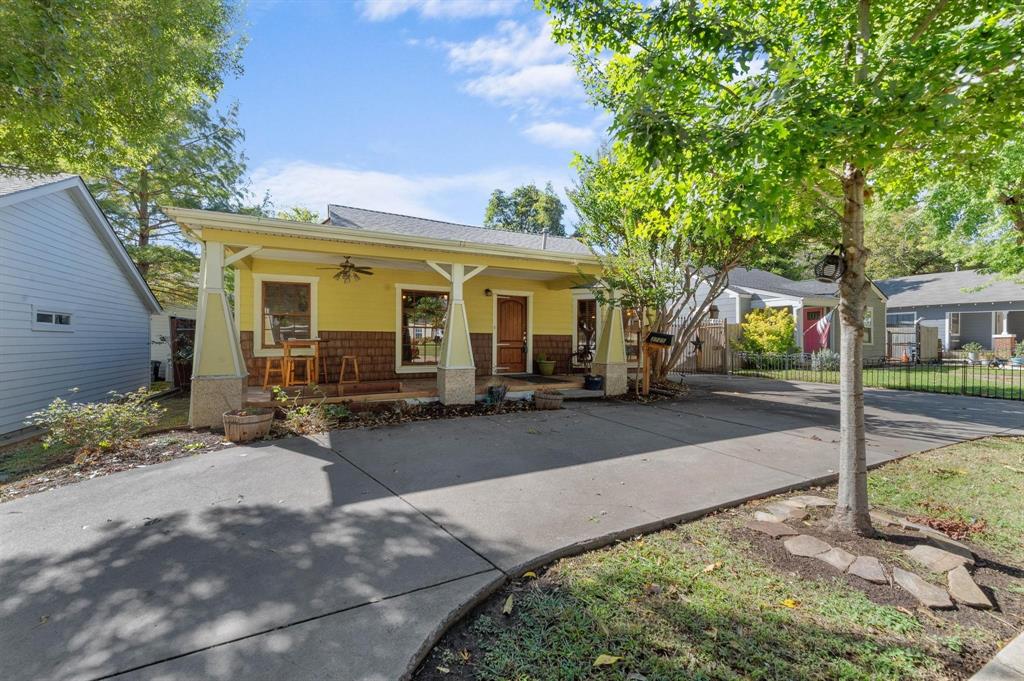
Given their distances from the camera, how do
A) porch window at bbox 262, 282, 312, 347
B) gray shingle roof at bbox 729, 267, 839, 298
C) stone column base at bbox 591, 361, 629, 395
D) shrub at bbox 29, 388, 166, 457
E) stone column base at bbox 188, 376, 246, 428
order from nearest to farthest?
shrub at bbox 29, 388, 166, 457, stone column base at bbox 188, 376, 246, 428, porch window at bbox 262, 282, 312, 347, stone column base at bbox 591, 361, 629, 395, gray shingle roof at bbox 729, 267, 839, 298

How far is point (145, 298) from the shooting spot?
1309 centimetres

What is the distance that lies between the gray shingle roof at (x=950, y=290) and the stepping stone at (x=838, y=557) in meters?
22.2

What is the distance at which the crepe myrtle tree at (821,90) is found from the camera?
272 centimetres

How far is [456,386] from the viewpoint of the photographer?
8.34 m

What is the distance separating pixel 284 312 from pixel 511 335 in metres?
5.45

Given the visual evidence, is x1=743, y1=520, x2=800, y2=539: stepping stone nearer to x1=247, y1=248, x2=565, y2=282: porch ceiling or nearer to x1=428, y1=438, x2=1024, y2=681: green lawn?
x1=428, y1=438, x2=1024, y2=681: green lawn

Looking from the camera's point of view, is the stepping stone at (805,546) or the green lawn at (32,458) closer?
the stepping stone at (805,546)

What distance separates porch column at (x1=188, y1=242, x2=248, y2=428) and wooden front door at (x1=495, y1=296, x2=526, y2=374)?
6.37 m

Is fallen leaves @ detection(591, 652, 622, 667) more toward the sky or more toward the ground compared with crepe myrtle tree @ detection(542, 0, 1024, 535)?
more toward the ground

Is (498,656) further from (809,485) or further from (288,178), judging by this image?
(288,178)

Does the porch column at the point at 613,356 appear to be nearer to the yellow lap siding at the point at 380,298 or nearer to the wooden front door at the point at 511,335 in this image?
the yellow lap siding at the point at 380,298

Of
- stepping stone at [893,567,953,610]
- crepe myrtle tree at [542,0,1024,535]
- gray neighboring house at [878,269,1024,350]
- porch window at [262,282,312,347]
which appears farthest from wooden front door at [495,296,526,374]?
gray neighboring house at [878,269,1024,350]


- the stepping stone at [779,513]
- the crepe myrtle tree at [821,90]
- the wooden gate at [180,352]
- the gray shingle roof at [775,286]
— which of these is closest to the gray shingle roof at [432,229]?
the wooden gate at [180,352]

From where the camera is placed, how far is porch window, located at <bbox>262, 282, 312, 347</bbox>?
30.8 feet
